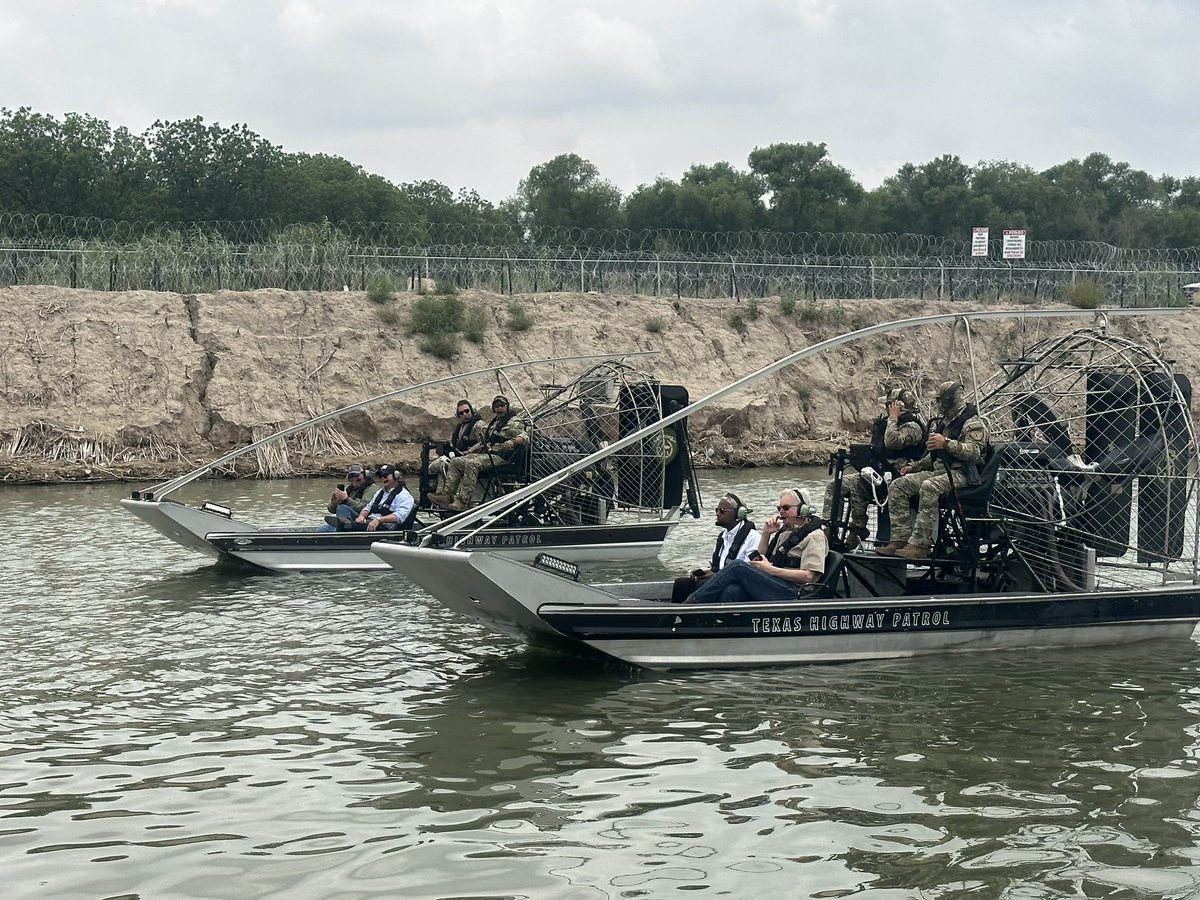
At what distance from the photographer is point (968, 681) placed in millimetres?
13250

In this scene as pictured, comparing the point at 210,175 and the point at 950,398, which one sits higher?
the point at 210,175

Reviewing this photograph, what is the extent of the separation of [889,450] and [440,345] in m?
27.4

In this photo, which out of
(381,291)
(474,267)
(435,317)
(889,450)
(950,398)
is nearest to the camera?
(950,398)

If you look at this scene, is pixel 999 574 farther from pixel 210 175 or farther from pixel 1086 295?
pixel 210 175

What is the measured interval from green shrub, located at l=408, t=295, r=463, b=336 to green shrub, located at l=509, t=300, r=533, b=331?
1610 millimetres

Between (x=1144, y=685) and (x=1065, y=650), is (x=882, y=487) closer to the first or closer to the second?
(x=1065, y=650)

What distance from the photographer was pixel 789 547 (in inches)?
556

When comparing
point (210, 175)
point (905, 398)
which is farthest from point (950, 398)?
point (210, 175)

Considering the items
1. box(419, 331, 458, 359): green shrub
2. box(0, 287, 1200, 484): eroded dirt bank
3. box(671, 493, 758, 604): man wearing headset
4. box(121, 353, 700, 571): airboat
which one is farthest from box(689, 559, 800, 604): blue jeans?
box(419, 331, 458, 359): green shrub

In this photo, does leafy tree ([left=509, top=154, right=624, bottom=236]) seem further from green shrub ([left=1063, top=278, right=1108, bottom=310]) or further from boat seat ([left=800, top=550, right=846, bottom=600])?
boat seat ([left=800, top=550, right=846, bottom=600])

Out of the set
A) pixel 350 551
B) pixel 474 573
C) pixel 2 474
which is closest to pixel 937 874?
pixel 474 573

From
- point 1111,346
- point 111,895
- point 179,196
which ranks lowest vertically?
point 111,895

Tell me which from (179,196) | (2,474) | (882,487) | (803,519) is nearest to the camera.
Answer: (803,519)

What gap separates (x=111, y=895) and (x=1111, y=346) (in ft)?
36.3
